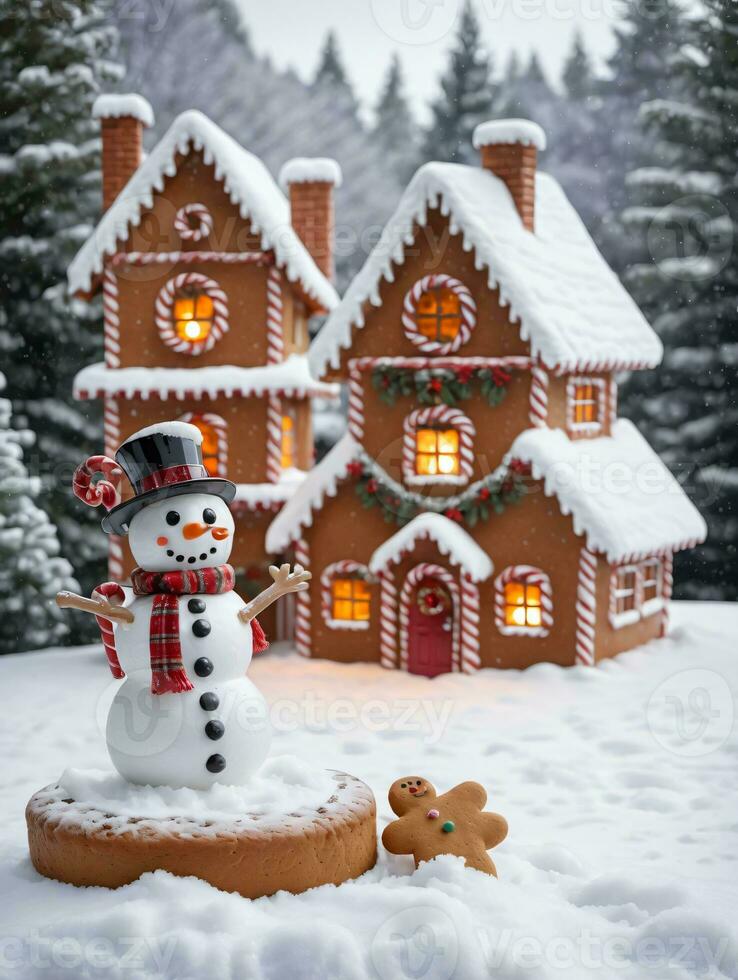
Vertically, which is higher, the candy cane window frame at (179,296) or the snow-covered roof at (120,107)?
the snow-covered roof at (120,107)

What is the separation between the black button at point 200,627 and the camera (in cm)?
818

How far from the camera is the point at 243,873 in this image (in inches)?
304

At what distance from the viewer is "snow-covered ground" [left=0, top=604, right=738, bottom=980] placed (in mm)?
7047

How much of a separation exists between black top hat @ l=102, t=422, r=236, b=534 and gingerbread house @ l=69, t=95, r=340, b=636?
24.5ft

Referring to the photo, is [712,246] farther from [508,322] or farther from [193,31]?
[193,31]

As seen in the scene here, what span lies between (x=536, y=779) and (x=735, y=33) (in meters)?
15.3

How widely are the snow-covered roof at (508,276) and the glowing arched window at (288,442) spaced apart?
4.85 feet

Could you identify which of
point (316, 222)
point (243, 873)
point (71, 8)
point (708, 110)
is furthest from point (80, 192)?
point (243, 873)

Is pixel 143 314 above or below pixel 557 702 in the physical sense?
above

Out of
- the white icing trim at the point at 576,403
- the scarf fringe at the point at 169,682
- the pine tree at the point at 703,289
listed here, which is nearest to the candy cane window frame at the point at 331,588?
the white icing trim at the point at 576,403

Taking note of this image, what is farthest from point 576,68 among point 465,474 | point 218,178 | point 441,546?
point 441,546

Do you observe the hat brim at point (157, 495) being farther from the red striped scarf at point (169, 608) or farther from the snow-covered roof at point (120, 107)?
the snow-covered roof at point (120, 107)

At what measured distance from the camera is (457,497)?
1530 centimetres

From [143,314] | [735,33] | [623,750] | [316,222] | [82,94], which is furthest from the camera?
[735,33]
